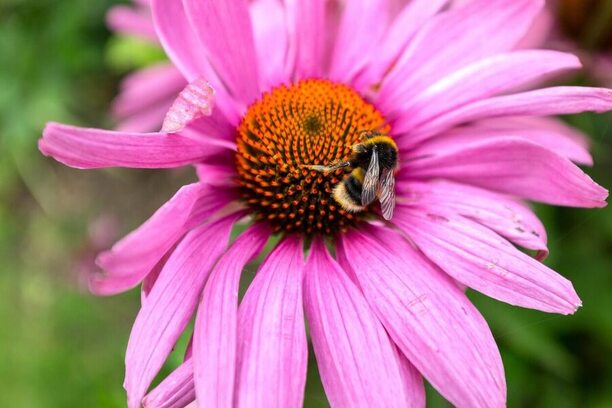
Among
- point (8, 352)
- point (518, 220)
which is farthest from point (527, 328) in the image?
point (8, 352)

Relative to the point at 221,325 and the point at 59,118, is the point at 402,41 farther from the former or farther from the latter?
the point at 59,118

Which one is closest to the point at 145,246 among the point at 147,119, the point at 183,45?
the point at 183,45

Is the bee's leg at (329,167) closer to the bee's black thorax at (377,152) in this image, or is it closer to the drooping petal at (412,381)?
the bee's black thorax at (377,152)

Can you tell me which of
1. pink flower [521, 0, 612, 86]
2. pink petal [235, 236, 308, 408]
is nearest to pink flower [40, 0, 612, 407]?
pink petal [235, 236, 308, 408]

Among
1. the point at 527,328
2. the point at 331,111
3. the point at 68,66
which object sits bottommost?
the point at 527,328

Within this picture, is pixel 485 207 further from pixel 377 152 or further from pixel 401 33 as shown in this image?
pixel 401 33

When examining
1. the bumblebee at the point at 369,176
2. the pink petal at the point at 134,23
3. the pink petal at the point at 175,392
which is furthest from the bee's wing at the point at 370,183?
the pink petal at the point at 134,23
